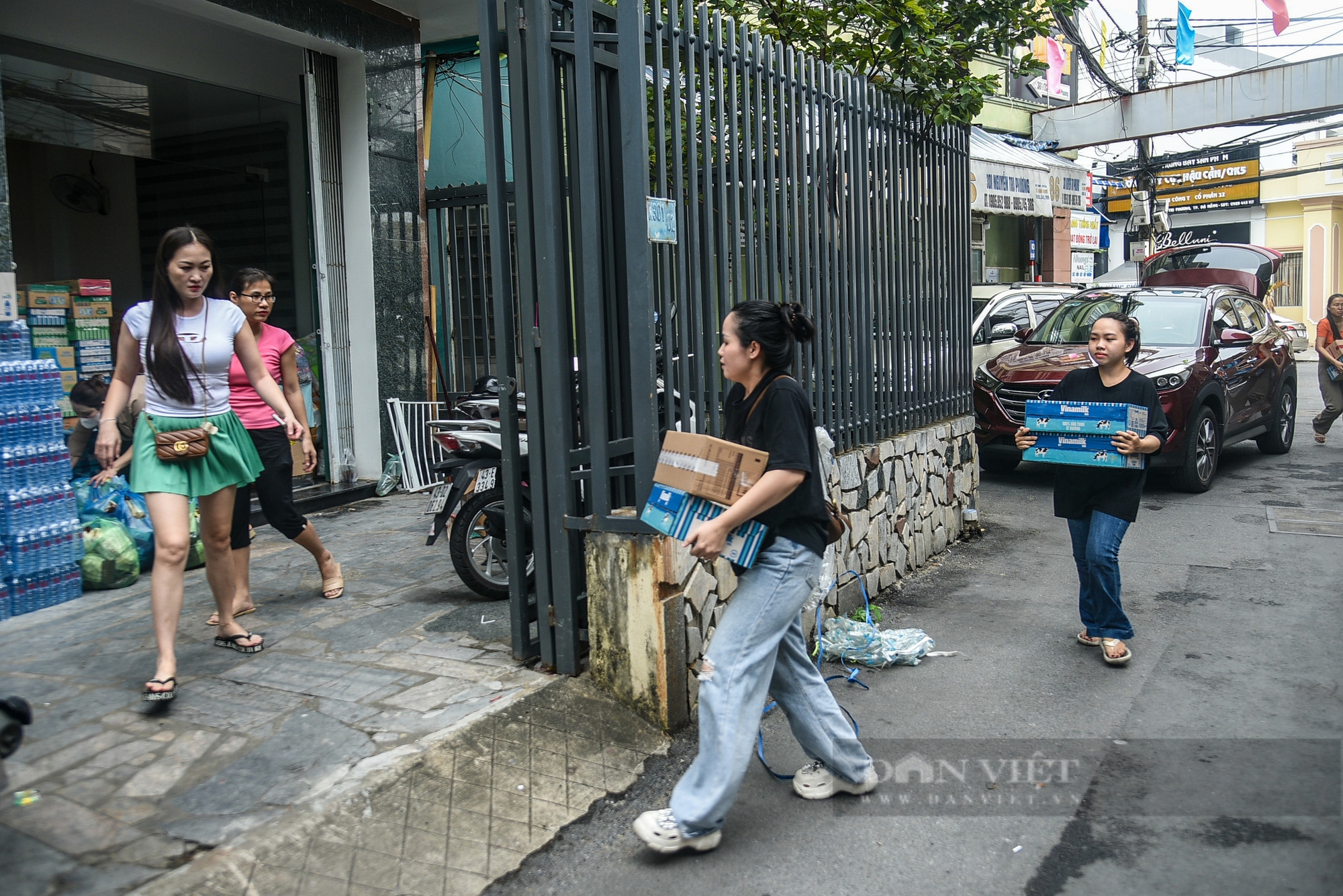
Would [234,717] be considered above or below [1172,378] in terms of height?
below

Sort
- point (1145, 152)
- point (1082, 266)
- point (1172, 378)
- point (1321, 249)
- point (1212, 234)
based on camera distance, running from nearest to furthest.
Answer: point (1172, 378), point (1145, 152), point (1082, 266), point (1321, 249), point (1212, 234)

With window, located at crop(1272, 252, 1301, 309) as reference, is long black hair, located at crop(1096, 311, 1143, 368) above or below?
below

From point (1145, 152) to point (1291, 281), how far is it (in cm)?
1395

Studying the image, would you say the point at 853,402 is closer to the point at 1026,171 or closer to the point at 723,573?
the point at 723,573

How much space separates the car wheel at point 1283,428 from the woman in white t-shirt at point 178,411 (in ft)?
→ 36.1

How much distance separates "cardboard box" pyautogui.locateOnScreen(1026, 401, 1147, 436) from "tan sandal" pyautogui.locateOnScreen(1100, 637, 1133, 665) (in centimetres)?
103

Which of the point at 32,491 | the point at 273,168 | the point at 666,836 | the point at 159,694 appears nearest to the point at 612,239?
the point at 666,836

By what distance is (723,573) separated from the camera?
4.70 m

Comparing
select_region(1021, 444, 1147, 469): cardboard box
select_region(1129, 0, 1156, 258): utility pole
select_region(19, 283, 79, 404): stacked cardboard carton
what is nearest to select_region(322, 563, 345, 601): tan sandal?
select_region(19, 283, 79, 404): stacked cardboard carton

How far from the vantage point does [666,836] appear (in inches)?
131

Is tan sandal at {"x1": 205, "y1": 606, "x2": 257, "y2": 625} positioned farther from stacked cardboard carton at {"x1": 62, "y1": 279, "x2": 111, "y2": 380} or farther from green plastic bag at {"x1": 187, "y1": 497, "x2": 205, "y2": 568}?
stacked cardboard carton at {"x1": 62, "y1": 279, "x2": 111, "y2": 380}

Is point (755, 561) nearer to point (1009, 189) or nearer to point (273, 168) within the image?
point (273, 168)

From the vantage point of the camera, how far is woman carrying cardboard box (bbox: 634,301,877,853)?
327 cm

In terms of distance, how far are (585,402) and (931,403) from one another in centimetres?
387
